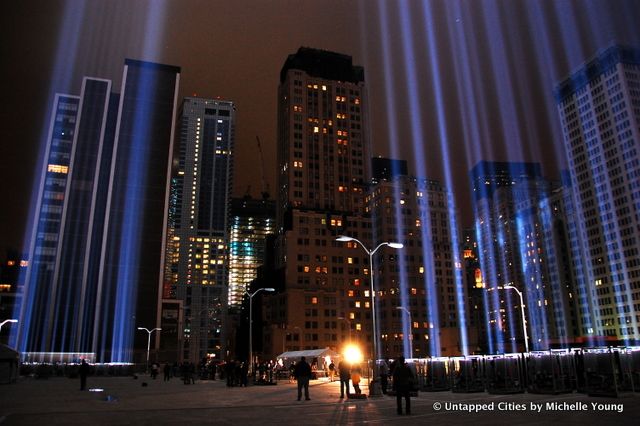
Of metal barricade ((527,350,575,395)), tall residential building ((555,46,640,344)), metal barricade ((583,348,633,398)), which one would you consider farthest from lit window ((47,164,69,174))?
tall residential building ((555,46,640,344))

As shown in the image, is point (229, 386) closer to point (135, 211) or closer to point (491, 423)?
point (491, 423)

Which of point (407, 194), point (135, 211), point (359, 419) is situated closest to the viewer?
point (359, 419)

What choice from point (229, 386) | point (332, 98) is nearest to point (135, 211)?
point (332, 98)

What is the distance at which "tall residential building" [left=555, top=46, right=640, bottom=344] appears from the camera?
483 feet

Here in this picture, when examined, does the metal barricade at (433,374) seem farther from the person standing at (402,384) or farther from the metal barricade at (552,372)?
the person standing at (402,384)

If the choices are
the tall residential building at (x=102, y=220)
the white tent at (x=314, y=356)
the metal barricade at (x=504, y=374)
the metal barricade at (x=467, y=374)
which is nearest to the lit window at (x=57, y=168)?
the tall residential building at (x=102, y=220)

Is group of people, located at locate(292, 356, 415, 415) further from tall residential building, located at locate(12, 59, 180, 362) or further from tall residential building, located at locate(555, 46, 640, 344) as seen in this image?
tall residential building, located at locate(555, 46, 640, 344)

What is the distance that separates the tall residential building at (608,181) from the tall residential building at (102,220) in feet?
426

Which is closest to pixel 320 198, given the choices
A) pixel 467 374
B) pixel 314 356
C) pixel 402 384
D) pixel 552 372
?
pixel 314 356

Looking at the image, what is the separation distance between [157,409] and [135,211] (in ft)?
375

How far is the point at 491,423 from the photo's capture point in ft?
46.6

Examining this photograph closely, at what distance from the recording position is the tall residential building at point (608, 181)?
147250mm

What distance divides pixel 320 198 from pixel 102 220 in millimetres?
66753

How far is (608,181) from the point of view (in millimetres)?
154250
